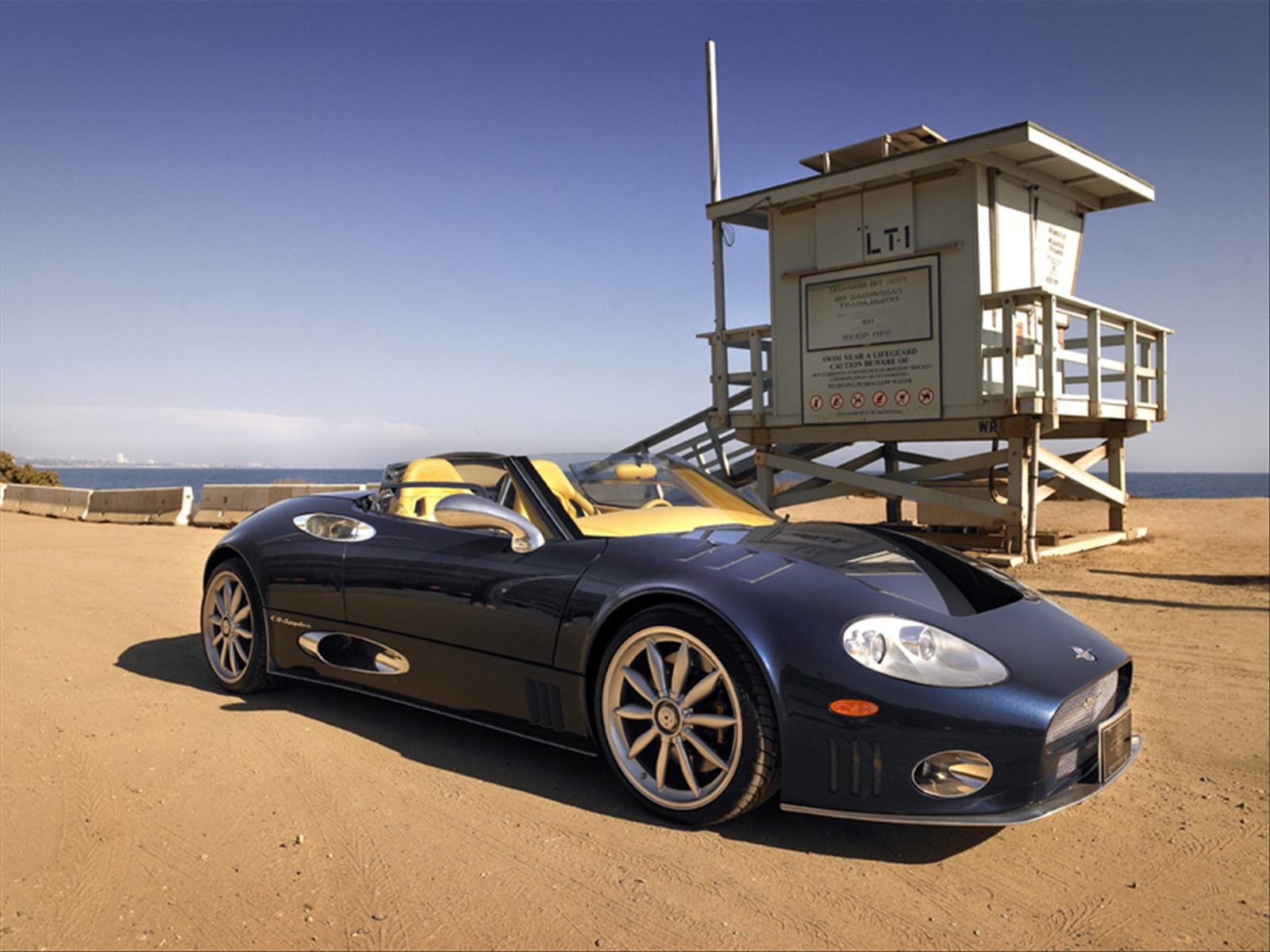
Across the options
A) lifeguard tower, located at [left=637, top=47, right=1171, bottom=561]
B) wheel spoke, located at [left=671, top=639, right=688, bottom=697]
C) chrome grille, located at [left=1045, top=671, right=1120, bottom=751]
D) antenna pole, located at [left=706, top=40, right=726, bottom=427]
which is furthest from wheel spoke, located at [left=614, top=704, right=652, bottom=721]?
antenna pole, located at [left=706, top=40, right=726, bottom=427]

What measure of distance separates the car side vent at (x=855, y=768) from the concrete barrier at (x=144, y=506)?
15667 millimetres

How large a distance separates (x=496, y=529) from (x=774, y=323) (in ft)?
31.0

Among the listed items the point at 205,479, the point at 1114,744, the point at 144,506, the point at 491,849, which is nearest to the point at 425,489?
the point at 491,849

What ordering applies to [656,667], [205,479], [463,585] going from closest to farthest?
[656,667] → [463,585] → [205,479]

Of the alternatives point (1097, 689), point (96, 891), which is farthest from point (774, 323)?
point (96, 891)

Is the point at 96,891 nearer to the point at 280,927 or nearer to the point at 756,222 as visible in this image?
the point at 280,927

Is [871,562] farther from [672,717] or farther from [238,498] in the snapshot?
[238,498]

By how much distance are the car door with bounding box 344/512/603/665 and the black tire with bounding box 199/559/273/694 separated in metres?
0.73

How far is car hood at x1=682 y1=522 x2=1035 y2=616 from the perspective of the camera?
3.07 metres

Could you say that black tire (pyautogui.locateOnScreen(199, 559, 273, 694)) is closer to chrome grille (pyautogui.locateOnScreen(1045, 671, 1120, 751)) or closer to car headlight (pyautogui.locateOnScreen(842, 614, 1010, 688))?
car headlight (pyautogui.locateOnScreen(842, 614, 1010, 688))

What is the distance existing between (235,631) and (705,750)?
2.80m

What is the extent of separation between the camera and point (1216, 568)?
9.88 meters

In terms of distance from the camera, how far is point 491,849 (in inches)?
110

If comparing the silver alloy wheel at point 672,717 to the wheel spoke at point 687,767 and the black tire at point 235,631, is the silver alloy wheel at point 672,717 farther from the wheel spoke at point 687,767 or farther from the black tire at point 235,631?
the black tire at point 235,631
